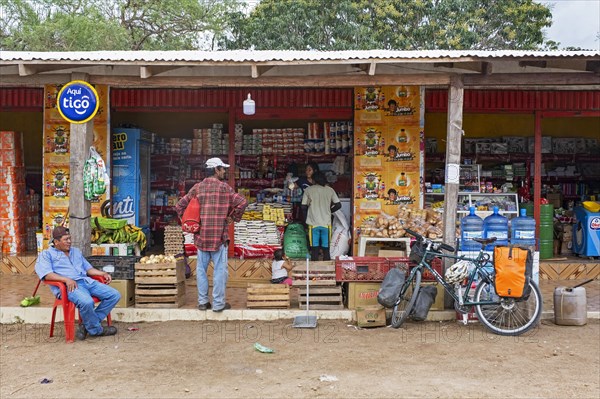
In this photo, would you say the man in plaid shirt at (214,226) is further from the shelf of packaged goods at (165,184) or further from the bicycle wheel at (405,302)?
the shelf of packaged goods at (165,184)

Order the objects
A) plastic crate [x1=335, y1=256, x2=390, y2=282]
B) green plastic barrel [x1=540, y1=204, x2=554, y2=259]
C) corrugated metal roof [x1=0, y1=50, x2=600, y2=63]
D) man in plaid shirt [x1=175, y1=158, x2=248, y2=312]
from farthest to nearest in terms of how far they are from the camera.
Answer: green plastic barrel [x1=540, y1=204, x2=554, y2=259] < plastic crate [x1=335, y1=256, x2=390, y2=282] < man in plaid shirt [x1=175, y1=158, x2=248, y2=312] < corrugated metal roof [x1=0, y1=50, x2=600, y2=63]

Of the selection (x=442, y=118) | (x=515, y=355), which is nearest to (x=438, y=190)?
(x=442, y=118)

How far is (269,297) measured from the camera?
25.6 feet

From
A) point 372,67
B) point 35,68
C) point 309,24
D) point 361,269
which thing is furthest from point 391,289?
point 309,24

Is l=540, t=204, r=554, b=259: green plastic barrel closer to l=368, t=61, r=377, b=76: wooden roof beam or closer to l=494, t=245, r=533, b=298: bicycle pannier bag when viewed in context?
l=494, t=245, r=533, b=298: bicycle pannier bag

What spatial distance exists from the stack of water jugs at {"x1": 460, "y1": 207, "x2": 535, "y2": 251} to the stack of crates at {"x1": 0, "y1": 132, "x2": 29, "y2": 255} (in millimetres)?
7505

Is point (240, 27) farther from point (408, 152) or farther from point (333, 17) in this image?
point (408, 152)

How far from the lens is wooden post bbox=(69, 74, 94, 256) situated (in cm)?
791

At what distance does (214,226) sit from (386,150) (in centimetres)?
378

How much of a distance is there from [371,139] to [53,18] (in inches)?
639

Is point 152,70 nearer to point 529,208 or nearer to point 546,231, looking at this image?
point 529,208

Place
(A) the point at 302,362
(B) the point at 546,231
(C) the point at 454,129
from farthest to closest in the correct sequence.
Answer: (B) the point at 546,231, (C) the point at 454,129, (A) the point at 302,362

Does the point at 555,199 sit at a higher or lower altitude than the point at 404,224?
higher

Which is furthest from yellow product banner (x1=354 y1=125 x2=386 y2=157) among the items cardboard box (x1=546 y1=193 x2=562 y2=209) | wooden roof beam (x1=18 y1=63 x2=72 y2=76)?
wooden roof beam (x1=18 y1=63 x2=72 y2=76)
